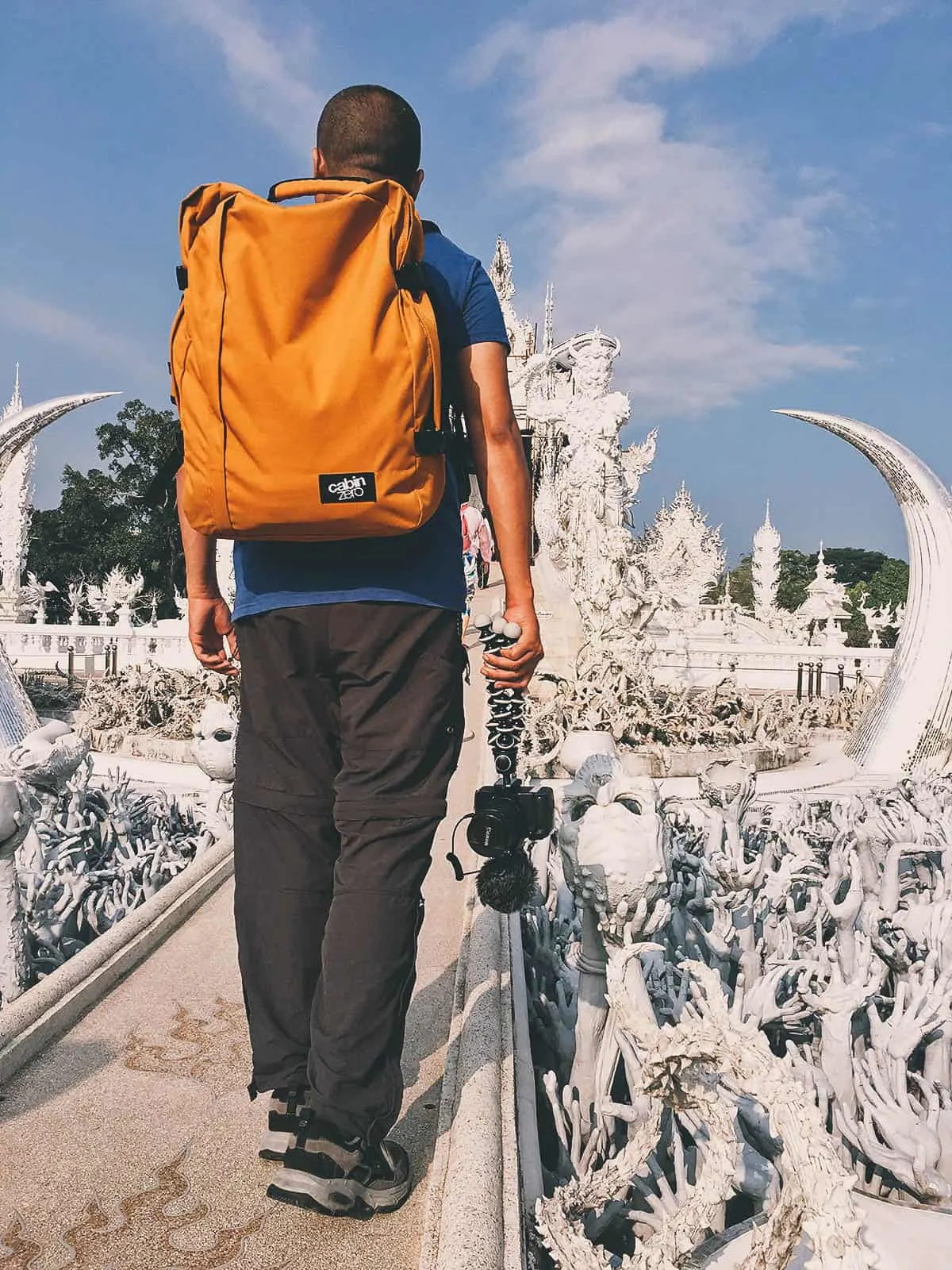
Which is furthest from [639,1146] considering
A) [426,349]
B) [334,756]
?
[426,349]

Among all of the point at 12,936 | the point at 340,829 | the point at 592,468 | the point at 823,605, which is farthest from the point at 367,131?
the point at 823,605

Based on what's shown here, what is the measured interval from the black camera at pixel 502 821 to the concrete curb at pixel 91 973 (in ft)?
4.22

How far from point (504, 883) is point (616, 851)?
30cm

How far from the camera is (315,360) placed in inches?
62.2

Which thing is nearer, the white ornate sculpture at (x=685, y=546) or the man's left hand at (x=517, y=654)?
the man's left hand at (x=517, y=654)

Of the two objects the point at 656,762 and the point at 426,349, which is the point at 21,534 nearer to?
the point at 656,762

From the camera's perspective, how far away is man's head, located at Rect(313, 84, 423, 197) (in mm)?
1785

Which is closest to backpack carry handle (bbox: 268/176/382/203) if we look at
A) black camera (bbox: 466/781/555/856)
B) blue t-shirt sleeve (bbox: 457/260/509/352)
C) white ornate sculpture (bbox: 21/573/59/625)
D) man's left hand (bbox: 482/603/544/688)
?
blue t-shirt sleeve (bbox: 457/260/509/352)

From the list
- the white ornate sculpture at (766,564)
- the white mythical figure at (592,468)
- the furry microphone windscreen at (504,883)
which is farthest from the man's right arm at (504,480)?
the white ornate sculpture at (766,564)

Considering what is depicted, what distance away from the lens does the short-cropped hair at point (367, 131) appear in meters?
1.79

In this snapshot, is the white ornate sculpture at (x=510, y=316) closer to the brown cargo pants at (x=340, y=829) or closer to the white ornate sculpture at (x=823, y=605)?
the white ornate sculpture at (x=823, y=605)

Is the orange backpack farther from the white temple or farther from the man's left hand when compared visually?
the white temple

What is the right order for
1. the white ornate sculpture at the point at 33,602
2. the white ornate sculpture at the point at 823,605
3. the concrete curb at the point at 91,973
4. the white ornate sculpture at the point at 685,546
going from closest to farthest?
the concrete curb at the point at 91,973, the white ornate sculpture at the point at 823,605, the white ornate sculpture at the point at 33,602, the white ornate sculpture at the point at 685,546

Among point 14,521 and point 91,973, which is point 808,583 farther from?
point 91,973
